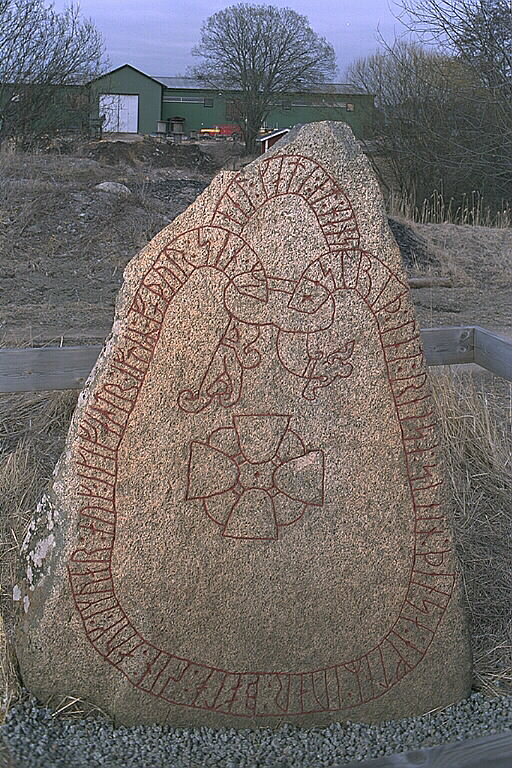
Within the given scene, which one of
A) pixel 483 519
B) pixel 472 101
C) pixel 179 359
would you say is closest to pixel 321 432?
pixel 179 359

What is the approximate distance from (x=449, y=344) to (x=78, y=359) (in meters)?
1.50

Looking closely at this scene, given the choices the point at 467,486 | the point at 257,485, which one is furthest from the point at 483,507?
the point at 257,485

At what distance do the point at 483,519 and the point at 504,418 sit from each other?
35.4 inches

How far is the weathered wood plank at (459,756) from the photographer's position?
2061 millimetres

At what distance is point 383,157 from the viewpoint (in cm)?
1631

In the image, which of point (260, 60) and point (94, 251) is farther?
point (260, 60)

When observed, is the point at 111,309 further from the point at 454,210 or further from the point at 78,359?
the point at 454,210

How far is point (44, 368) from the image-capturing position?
11.0 feet

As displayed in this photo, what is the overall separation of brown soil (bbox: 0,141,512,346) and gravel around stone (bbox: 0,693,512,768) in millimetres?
3161

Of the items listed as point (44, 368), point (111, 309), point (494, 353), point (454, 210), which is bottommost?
point (111, 309)

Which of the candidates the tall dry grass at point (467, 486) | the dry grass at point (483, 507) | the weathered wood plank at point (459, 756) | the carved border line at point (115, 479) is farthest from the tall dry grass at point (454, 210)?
the weathered wood plank at point (459, 756)

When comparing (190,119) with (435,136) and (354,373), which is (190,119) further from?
(354,373)

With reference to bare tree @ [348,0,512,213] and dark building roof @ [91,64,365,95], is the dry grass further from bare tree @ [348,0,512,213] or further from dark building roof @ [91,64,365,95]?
dark building roof @ [91,64,365,95]

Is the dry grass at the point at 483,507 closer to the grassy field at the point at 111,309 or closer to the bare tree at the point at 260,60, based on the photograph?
the grassy field at the point at 111,309
